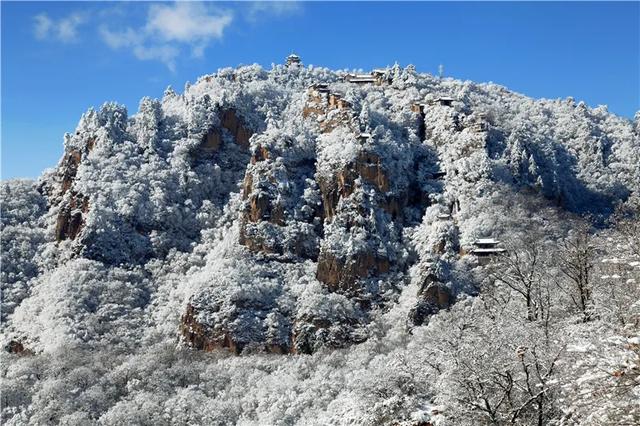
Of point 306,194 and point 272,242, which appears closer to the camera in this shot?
point 272,242

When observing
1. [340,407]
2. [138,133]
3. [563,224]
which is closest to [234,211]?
[138,133]

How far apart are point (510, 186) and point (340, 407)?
74.9 meters

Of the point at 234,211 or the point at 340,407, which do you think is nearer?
the point at 340,407

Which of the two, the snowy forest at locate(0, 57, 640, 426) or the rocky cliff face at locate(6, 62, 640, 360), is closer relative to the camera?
the snowy forest at locate(0, 57, 640, 426)

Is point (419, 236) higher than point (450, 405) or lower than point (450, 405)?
higher

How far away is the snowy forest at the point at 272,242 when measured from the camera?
90500mm

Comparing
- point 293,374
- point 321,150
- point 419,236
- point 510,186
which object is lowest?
point 293,374

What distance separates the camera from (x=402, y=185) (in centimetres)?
13100

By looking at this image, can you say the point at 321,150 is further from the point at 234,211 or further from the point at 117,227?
the point at 117,227

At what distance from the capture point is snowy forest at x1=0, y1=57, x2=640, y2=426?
297 ft

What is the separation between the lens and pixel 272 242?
122375mm

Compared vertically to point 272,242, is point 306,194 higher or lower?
higher

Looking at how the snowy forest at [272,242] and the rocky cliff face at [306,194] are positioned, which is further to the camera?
the rocky cliff face at [306,194]

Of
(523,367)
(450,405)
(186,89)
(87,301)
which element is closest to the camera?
(523,367)
